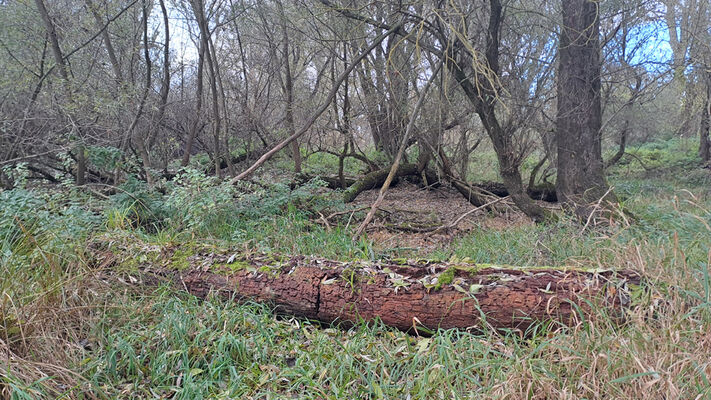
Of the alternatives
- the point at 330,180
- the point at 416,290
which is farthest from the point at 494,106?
the point at 416,290

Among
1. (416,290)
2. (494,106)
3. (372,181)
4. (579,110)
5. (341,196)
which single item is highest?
(494,106)

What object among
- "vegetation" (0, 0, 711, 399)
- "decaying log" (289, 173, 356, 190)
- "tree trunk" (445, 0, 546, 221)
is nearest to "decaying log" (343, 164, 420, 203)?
"vegetation" (0, 0, 711, 399)

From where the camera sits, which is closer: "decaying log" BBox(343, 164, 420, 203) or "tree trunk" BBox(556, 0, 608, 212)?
"tree trunk" BBox(556, 0, 608, 212)

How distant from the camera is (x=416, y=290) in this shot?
2820mm

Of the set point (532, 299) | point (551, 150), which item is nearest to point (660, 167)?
point (551, 150)

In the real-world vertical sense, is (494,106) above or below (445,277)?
above

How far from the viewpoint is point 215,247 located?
375 cm

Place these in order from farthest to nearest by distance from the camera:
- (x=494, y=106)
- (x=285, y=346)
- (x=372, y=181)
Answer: (x=372, y=181) < (x=494, y=106) < (x=285, y=346)

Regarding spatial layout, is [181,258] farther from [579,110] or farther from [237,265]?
[579,110]

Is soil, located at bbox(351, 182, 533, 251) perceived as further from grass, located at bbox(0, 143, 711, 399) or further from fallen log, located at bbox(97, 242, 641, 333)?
grass, located at bbox(0, 143, 711, 399)

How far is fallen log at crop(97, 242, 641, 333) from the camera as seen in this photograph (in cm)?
256

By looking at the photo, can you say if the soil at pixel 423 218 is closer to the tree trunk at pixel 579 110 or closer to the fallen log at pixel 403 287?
the tree trunk at pixel 579 110

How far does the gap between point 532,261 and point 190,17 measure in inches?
304

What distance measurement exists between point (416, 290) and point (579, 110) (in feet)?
15.2
